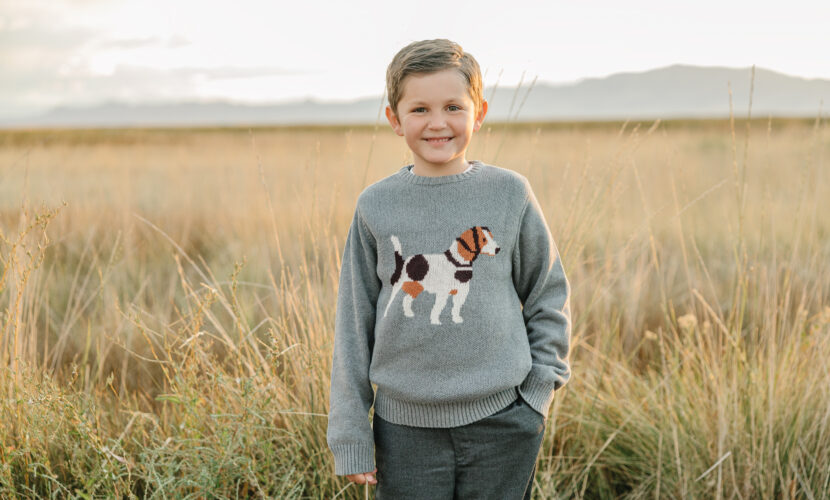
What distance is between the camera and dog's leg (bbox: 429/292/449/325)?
1452 millimetres

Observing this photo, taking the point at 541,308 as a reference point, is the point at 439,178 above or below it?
above

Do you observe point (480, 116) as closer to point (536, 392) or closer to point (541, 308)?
point (541, 308)

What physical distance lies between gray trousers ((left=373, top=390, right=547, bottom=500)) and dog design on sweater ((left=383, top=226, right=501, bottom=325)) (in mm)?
263

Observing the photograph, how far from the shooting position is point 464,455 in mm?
1503

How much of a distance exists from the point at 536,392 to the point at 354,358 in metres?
0.43

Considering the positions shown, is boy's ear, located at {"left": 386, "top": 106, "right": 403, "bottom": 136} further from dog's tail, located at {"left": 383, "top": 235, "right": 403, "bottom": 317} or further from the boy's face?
dog's tail, located at {"left": 383, "top": 235, "right": 403, "bottom": 317}

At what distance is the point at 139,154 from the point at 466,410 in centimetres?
1429

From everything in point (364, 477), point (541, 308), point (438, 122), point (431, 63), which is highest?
point (431, 63)

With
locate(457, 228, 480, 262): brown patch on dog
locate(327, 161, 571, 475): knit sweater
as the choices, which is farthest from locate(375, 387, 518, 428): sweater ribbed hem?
locate(457, 228, 480, 262): brown patch on dog

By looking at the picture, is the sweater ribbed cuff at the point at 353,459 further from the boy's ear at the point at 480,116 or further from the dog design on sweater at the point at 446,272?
the boy's ear at the point at 480,116

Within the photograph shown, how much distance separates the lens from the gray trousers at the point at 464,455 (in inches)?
58.9

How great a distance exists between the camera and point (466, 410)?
1.48m

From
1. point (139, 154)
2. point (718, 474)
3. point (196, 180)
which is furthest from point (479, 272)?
point (139, 154)

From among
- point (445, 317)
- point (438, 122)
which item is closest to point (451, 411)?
point (445, 317)
